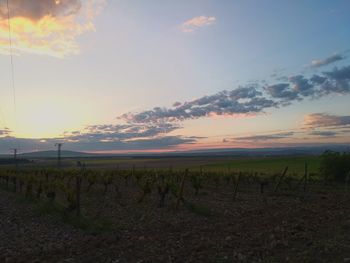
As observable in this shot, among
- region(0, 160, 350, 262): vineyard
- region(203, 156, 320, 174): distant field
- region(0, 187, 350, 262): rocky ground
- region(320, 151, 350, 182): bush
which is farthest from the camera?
region(203, 156, 320, 174): distant field

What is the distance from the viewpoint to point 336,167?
131 ft

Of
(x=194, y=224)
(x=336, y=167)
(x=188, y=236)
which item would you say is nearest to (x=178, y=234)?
(x=188, y=236)

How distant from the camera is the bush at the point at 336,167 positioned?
39906 millimetres

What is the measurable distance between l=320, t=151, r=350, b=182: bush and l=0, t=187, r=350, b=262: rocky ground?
21943 mm

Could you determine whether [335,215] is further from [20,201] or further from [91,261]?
[20,201]

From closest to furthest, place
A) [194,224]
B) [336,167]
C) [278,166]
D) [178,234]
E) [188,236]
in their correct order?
[188,236] → [178,234] → [194,224] → [336,167] → [278,166]

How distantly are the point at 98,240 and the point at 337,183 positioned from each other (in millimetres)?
31253

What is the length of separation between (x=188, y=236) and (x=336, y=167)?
3075 cm

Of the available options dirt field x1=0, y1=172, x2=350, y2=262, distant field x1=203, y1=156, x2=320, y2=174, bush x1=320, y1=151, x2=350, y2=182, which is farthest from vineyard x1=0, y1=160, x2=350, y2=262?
distant field x1=203, y1=156, x2=320, y2=174

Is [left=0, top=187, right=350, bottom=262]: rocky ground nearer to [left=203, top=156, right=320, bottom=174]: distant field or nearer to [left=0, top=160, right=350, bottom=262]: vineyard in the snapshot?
[left=0, top=160, right=350, bottom=262]: vineyard

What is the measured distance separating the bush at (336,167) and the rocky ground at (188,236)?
72.0 ft

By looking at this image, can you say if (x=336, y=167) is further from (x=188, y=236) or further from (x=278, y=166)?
(x=278, y=166)

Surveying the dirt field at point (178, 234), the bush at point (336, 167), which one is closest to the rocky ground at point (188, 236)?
the dirt field at point (178, 234)

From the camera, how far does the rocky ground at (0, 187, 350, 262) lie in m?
10.3
